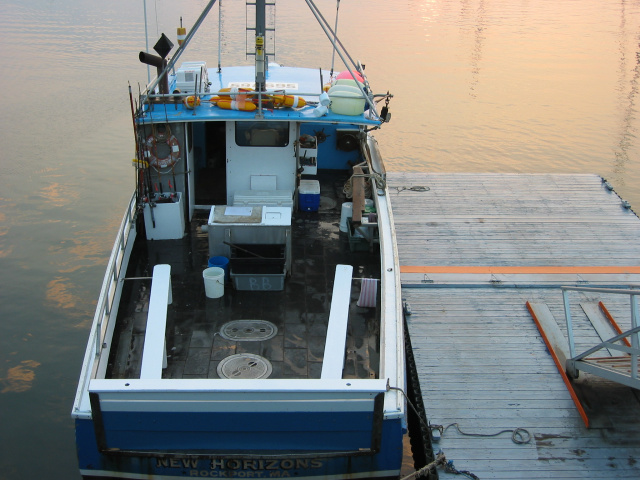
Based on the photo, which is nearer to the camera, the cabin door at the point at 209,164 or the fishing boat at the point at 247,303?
the fishing boat at the point at 247,303

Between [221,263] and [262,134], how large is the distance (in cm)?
222

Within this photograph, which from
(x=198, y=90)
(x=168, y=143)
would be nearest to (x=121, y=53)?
(x=198, y=90)

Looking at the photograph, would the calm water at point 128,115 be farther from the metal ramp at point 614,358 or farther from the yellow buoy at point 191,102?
the metal ramp at point 614,358

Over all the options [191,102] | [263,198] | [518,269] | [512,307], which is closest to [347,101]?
[263,198]

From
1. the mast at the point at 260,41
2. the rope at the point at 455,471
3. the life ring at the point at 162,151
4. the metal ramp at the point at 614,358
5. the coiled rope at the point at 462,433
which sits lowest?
the rope at the point at 455,471

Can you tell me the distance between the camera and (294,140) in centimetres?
851

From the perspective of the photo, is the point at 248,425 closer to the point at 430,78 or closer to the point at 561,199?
the point at 561,199

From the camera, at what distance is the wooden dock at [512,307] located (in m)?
6.71

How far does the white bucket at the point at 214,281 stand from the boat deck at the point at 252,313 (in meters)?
0.09

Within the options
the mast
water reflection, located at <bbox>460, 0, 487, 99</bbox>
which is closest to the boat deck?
the mast

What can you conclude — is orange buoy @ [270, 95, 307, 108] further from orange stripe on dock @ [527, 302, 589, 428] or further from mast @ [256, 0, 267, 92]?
orange stripe on dock @ [527, 302, 589, 428]

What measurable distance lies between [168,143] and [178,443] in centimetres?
440

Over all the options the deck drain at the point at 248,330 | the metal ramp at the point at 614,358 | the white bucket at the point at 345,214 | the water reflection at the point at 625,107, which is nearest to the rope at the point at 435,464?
the deck drain at the point at 248,330

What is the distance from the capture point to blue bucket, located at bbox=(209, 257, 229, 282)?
717cm
